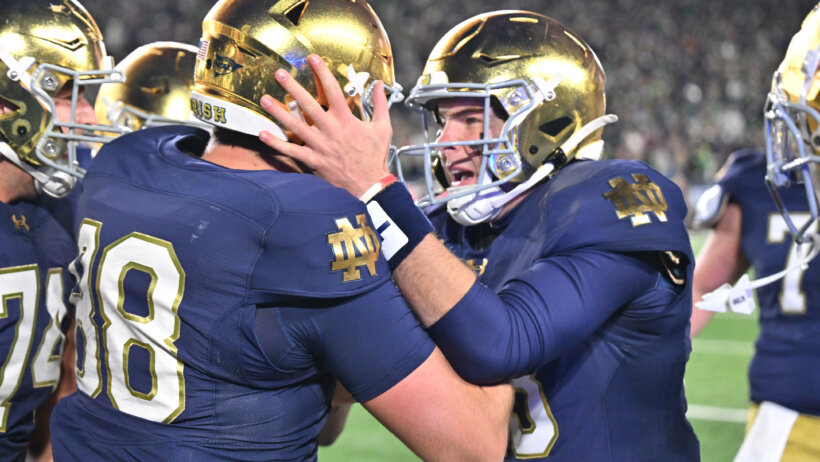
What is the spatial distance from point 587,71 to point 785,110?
0.57 metres

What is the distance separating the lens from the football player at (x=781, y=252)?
2342 mm

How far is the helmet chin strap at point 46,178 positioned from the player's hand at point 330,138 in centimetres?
84

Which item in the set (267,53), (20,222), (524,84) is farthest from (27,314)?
(524,84)

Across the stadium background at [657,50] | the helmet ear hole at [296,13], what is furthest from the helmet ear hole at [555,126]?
the stadium background at [657,50]

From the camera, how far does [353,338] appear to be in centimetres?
145

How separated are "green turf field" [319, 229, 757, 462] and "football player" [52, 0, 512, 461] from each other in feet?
9.65

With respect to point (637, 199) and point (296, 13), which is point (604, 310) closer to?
point (637, 199)

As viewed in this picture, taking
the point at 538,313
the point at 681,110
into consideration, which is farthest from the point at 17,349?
the point at 681,110

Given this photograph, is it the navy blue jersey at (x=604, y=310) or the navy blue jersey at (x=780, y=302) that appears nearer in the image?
the navy blue jersey at (x=604, y=310)

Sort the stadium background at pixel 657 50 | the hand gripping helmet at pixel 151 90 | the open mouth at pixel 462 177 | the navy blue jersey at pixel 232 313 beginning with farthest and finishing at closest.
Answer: the stadium background at pixel 657 50
the hand gripping helmet at pixel 151 90
the open mouth at pixel 462 177
the navy blue jersey at pixel 232 313

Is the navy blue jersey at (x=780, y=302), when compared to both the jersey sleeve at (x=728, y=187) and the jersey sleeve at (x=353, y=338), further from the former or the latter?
the jersey sleeve at (x=353, y=338)

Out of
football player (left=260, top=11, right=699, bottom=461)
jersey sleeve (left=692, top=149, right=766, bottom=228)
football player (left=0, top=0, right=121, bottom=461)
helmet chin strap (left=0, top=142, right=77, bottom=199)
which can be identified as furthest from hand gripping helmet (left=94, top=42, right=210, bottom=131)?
jersey sleeve (left=692, top=149, right=766, bottom=228)

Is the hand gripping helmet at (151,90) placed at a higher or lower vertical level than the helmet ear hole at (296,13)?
lower

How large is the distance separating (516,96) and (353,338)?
961 millimetres
